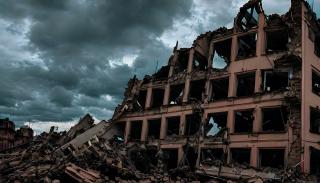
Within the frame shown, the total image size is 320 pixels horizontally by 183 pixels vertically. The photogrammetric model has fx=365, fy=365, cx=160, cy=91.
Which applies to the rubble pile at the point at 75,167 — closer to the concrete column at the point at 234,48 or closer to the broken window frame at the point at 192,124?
the broken window frame at the point at 192,124

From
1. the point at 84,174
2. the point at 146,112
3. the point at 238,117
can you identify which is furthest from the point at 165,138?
the point at 84,174

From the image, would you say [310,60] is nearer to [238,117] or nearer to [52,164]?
[238,117]

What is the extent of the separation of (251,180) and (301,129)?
5.76 m

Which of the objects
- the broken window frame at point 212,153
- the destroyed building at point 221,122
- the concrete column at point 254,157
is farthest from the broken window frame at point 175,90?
the concrete column at point 254,157

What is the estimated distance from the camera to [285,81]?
90.7 ft

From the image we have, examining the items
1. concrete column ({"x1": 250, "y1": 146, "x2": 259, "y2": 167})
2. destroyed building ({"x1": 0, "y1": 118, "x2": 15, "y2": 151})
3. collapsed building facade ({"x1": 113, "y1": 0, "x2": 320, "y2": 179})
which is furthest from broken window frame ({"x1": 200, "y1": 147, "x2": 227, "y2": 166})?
destroyed building ({"x1": 0, "y1": 118, "x2": 15, "y2": 151})

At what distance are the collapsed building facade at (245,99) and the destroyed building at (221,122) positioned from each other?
2.8 inches

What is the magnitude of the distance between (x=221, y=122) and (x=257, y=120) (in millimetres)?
7310

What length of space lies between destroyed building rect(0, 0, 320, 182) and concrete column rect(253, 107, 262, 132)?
81mm

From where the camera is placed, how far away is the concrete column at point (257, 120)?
2423 cm

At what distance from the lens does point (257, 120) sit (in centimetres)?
2442

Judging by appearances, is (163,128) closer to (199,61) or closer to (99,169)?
(199,61)

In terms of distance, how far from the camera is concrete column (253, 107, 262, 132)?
24.2 meters

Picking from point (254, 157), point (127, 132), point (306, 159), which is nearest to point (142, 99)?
point (127, 132)
